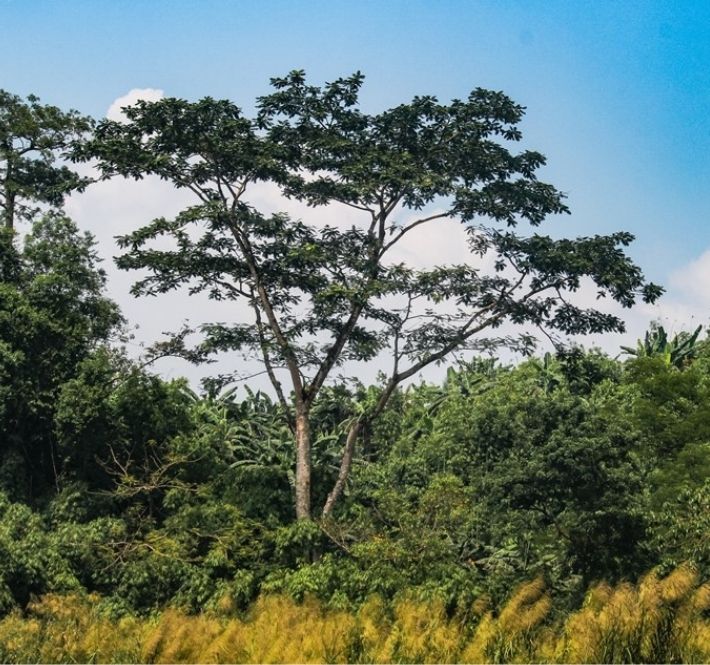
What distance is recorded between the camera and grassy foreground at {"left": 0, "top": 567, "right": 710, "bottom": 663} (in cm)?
1056

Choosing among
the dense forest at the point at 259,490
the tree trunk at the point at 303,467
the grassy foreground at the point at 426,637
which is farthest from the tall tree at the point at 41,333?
the grassy foreground at the point at 426,637

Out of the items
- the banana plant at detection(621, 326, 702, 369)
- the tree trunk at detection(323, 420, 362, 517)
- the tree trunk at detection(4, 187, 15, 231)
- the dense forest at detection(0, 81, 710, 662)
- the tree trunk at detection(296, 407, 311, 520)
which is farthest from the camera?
the banana plant at detection(621, 326, 702, 369)

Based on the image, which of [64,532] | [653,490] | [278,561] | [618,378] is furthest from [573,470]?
[618,378]

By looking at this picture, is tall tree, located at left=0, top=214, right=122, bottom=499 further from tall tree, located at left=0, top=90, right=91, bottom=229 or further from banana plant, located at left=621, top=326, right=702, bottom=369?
banana plant, located at left=621, top=326, right=702, bottom=369

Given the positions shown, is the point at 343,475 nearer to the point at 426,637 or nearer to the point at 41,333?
the point at 41,333

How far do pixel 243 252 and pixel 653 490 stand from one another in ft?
32.9

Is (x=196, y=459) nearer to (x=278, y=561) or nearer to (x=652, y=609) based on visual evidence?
(x=278, y=561)

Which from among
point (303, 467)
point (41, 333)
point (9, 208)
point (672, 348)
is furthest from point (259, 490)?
point (672, 348)

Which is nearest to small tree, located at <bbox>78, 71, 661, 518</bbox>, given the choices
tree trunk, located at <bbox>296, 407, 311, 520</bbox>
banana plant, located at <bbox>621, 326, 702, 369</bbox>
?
tree trunk, located at <bbox>296, 407, 311, 520</bbox>

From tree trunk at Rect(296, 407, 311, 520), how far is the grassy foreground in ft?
15.3

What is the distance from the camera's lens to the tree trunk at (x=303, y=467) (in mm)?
19969

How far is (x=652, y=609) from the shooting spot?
10656 millimetres

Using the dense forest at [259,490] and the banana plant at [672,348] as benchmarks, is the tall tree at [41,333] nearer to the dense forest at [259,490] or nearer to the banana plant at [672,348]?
the dense forest at [259,490]

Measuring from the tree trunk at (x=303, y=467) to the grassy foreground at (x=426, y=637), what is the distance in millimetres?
4654
